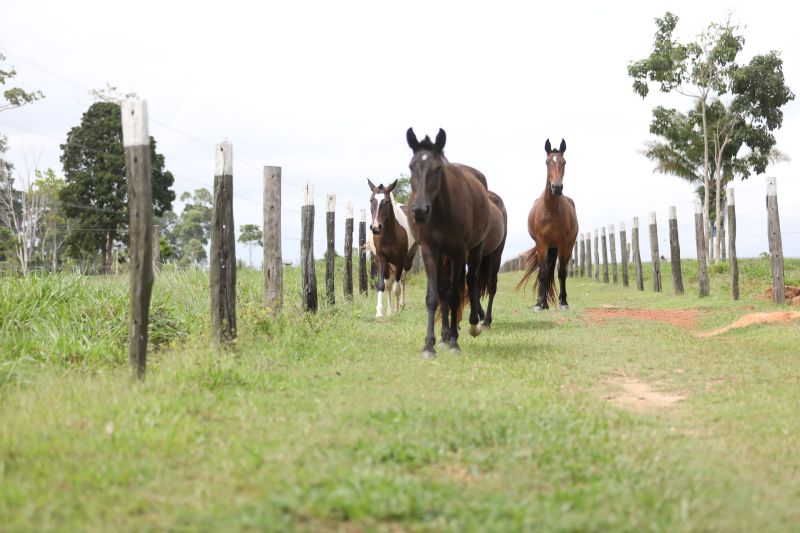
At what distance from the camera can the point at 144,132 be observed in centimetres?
679

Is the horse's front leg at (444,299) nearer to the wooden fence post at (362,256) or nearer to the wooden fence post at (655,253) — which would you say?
the wooden fence post at (362,256)

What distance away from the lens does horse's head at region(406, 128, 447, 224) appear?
779cm

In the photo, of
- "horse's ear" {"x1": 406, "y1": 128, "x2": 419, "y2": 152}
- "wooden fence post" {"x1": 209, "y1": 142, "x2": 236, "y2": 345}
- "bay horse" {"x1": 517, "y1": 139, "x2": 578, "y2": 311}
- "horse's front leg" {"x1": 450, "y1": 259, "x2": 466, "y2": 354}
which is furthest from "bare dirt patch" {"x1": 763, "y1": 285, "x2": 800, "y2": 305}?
"wooden fence post" {"x1": 209, "y1": 142, "x2": 236, "y2": 345}

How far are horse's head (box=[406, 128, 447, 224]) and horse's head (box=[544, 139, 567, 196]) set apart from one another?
6.01 m

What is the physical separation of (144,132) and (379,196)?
6.72 m

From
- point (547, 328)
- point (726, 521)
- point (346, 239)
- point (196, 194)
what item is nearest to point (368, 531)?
point (726, 521)

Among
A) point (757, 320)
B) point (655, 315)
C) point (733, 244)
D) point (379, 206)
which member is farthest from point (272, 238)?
point (733, 244)

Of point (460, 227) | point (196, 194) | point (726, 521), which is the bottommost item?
point (726, 521)

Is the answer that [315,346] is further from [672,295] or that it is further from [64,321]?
[672,295]

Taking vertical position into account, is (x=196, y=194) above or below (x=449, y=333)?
above

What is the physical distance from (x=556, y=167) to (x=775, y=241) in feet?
17.1

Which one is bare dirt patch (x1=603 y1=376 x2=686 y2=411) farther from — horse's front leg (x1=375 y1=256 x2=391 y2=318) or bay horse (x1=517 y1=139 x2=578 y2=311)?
bay horse (x1=517 y1=139 x2=578 y2=311)

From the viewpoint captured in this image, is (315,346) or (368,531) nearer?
(368,531)

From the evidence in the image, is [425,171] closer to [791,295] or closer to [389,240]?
[389,240]
